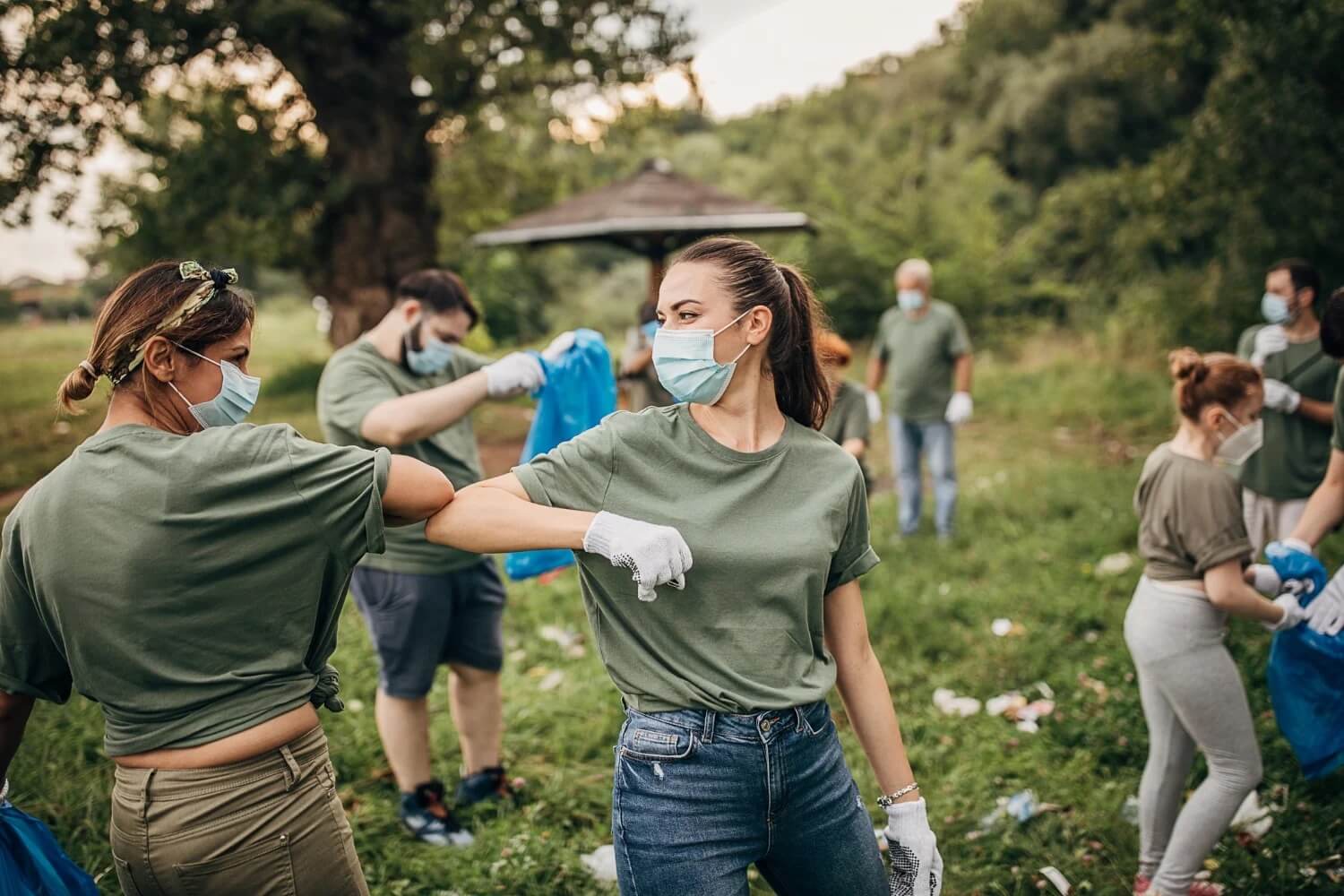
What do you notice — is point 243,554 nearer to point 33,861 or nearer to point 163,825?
point 163,825

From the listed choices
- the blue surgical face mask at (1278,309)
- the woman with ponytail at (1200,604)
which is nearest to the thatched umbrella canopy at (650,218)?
the blue surgical face mask at (1278,309)

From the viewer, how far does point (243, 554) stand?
1.85m

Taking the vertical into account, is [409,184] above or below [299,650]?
above

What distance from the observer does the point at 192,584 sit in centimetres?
182

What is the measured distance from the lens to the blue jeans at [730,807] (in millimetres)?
1907

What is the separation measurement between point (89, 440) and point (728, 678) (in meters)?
1.30

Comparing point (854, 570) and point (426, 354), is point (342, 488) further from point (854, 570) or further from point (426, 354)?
point (426, 354)

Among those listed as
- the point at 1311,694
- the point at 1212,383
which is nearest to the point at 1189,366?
the point at 1212,383

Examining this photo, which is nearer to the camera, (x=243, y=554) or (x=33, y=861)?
(x=243, y=554)

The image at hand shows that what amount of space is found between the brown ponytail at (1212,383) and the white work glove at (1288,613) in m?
0.67

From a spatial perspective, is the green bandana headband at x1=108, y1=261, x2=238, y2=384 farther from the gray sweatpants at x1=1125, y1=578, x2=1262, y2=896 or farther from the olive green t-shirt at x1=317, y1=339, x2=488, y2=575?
the gray sweatpants at x1=1125, y1=578, x2=1262, y2=896

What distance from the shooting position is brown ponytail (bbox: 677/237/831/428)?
2127 mm

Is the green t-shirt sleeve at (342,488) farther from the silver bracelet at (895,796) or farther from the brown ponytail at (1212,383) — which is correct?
the brown ponytail at (1212,383)

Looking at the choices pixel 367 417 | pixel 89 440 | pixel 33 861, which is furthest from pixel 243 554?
pixel 367 417
